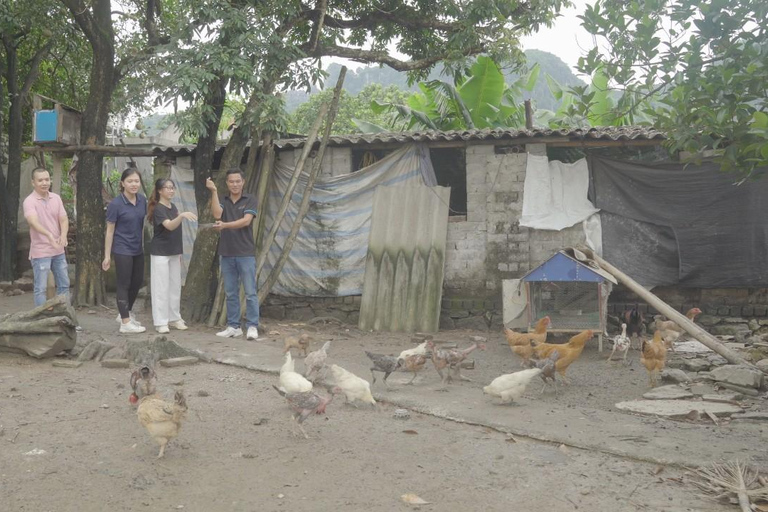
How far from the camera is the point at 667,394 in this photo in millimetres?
6816

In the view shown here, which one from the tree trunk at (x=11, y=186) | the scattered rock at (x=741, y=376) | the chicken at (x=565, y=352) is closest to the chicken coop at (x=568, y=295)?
the chicken at (x=565, y=352)

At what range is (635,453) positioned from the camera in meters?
4.89

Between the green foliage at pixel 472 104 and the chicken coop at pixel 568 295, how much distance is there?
5.51m

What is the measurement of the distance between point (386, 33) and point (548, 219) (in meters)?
4.15

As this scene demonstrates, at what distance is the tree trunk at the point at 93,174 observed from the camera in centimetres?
1119

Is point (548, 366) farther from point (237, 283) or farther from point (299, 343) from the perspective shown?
point (237, 283)

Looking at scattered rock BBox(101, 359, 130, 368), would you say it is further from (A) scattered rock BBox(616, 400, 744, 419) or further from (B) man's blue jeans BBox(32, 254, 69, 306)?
(A) scattered rock BBox(616, 400, 744, 419)

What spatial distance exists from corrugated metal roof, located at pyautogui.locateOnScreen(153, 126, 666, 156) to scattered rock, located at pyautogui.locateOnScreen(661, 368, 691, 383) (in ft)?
12.1

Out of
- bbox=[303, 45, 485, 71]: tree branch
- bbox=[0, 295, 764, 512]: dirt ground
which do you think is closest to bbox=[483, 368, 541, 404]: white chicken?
bbox=[0, 295, 764, 512]: dirt ground

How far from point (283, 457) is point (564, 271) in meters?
5.10

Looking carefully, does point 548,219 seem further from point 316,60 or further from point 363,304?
point 316,60

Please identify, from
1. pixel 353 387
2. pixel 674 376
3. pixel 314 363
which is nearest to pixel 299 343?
pixel 314 363

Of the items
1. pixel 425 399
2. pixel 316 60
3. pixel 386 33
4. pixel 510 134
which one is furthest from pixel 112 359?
pixel 386 33

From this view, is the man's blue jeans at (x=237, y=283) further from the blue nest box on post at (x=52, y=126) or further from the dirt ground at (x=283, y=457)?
the blue nest box on post at (x=52, y=126)
